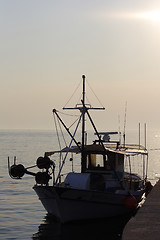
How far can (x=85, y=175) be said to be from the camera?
30312 millimetres

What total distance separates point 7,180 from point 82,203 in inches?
1316

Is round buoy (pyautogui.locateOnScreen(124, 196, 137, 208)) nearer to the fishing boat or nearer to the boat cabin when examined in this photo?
the fishing boat

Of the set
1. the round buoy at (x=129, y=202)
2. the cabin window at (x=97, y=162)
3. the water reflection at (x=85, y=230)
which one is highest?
the cabin window at (x=97, y=162)

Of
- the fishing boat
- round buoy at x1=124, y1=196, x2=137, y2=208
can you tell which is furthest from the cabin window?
round buoy at x1=124, y1=196, x2=137, y2=208

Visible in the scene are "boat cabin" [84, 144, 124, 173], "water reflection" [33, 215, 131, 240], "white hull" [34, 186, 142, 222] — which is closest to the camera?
"water reflection" [33, 215, 131, 240]

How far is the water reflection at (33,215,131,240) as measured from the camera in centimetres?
2820

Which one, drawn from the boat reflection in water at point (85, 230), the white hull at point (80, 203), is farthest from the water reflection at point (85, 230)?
the white hull at point (80, 203)

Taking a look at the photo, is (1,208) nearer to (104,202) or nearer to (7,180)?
(104,202)

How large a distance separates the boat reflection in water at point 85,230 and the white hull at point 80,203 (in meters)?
0.46

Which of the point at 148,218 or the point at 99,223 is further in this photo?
the point at 99,223

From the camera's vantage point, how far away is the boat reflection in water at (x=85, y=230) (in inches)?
1111

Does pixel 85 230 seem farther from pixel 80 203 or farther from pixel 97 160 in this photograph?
pixel 97 160

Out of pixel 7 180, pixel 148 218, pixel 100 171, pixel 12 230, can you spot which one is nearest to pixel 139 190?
pixel 100 171

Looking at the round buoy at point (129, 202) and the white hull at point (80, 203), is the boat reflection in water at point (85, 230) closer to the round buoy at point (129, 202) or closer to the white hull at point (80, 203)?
the white hull at point (80, 203)
